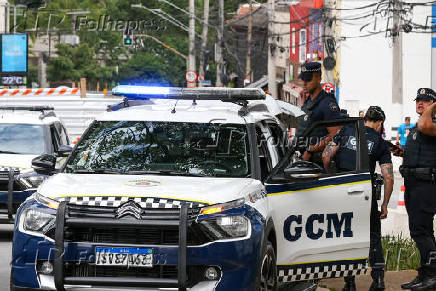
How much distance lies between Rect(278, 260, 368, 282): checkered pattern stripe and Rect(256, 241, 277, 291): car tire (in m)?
0.49

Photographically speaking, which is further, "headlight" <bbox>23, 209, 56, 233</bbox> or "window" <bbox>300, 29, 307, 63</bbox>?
"window" <bbox>300, 29, 307, 63</bbox>

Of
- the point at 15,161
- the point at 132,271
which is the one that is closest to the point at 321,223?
the point at 132,271

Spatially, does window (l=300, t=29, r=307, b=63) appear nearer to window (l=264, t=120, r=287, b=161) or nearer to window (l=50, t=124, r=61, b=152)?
window (l=50, t=124, r=61, b=152)

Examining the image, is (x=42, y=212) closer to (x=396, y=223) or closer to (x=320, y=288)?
(x=320, y=288)

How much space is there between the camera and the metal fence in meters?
30.7

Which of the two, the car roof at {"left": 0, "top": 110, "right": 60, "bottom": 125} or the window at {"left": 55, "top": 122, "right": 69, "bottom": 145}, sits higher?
the car roof at {"left": 0, "top": 110, "right": 60, "bottom": 125}

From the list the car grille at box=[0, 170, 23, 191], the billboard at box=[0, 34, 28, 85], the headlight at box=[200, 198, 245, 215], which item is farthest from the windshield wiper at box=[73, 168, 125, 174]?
the billboard at box=[0, 34, 28, 85]

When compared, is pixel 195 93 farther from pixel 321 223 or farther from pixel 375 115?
pixel 375 115

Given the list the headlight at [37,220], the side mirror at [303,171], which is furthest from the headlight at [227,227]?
A: the headlight at [37,220]

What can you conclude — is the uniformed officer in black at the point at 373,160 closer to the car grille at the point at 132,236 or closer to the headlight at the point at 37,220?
the car grille at the point at 132,236

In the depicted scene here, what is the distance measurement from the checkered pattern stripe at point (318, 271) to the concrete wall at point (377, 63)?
39962 millimetres

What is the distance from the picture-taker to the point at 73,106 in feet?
102

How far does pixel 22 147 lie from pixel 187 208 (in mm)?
9068

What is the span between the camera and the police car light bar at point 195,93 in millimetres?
8953
